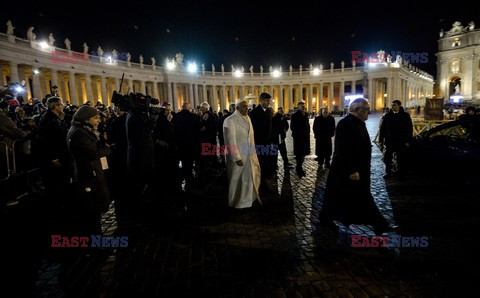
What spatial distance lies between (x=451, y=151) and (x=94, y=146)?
7644 mm

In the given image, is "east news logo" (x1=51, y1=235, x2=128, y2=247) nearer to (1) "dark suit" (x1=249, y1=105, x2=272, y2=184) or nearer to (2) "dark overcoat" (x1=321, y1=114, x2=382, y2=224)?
(2) "dark overcoat" (x1=321, y1=114, x2=382, y2=224)

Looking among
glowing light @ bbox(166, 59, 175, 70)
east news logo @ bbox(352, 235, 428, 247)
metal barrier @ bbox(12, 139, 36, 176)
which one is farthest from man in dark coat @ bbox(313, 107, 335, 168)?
glowing light @ bbox(166, 59, 175, 70)

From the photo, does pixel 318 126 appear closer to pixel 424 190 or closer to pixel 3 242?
pixel 424 190

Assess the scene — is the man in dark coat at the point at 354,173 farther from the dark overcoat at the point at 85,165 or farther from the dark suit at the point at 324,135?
the dark suit at the point at 324,135

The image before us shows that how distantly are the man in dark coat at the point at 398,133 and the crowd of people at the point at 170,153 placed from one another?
23mm

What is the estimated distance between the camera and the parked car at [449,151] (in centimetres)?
645

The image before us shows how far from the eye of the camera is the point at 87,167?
11.9 feet

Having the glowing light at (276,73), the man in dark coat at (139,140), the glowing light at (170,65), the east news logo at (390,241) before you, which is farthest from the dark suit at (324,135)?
the glowing light at (276,73)

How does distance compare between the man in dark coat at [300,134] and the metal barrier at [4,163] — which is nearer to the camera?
the metal barrier at [4,163]

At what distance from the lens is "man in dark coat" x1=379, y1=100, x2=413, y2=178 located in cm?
728

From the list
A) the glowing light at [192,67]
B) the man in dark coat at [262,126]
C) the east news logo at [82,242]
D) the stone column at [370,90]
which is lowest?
the east news logo at [82,242]

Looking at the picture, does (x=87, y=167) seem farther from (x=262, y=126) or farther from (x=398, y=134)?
(x=398, y=134)

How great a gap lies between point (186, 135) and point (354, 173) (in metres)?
5.46

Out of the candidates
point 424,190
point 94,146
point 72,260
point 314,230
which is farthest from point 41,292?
point 424,190
